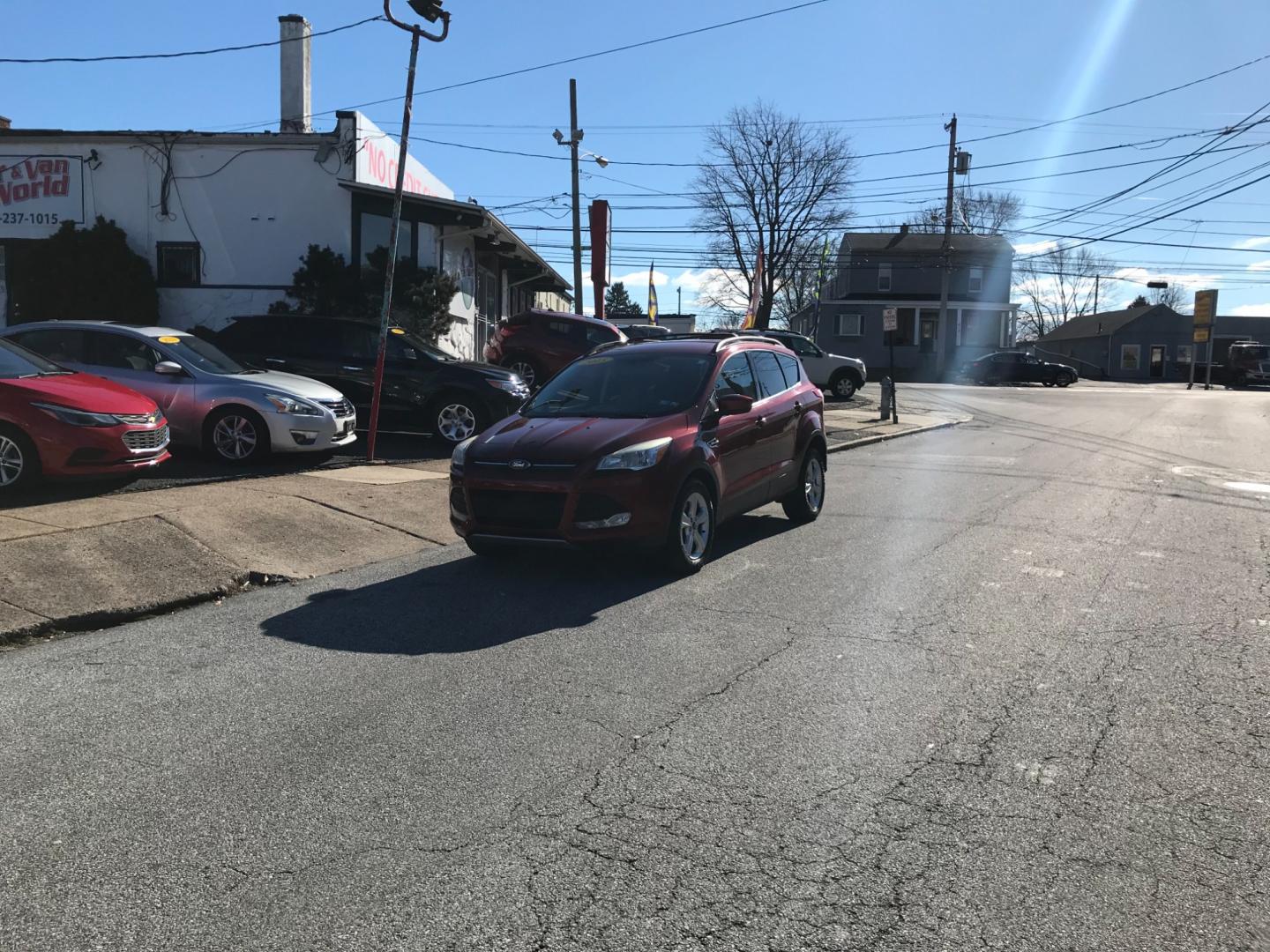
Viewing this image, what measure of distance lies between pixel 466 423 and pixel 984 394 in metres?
25.9

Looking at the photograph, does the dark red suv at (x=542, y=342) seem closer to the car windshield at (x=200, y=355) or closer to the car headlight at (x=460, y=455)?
the car windshield at (x=200, y=355)

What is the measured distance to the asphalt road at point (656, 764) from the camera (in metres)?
3.13

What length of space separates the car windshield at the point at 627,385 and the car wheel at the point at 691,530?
670 mm

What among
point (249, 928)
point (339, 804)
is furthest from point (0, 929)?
point (339, 804)

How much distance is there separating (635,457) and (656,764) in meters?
3.28

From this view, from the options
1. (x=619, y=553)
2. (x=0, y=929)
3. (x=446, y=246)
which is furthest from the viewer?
(x=446, y=246)

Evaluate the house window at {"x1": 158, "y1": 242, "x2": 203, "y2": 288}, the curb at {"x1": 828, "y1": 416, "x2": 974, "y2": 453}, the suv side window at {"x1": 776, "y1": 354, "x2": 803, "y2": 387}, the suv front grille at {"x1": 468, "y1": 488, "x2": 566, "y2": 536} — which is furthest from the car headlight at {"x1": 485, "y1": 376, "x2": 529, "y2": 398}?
the house window at {"x1": 158, "y1": 242, "x2": 203, "y2": 288}

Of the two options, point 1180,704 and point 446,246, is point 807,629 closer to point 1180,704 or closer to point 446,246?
point 1180,704

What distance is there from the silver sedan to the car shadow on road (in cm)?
410

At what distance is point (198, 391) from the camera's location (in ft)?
37.8

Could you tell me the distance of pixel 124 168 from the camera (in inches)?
742

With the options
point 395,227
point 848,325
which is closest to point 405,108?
point 395,227

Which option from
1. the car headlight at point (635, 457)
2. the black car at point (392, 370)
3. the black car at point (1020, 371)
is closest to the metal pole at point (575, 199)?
the black car at point (392, 370)

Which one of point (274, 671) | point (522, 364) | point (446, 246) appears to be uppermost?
point (446, 246)
